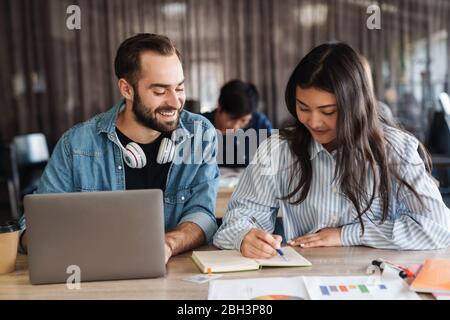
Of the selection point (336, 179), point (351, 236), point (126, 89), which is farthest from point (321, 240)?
point (126, 89)

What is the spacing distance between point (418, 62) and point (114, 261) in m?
5.12

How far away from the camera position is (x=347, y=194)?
1.75 meters

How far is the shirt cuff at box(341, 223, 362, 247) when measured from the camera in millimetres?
1681

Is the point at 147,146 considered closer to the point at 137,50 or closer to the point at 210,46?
the point at 137,50

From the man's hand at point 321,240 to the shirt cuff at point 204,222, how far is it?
10.3 inches

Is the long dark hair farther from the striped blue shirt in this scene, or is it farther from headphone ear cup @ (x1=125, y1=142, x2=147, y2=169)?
headphone ear cup @ (x1=125, y1=142, x2=147, y2=169)

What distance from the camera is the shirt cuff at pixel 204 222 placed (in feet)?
5.82

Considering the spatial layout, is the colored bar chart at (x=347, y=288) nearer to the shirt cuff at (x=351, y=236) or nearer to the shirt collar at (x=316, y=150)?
the shirt cuff at (x=351, y=236)

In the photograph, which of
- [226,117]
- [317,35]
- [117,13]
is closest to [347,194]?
→ [226,117]

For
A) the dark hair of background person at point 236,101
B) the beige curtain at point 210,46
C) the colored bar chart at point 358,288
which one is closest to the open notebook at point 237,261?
the colored bar chart at point 358,288

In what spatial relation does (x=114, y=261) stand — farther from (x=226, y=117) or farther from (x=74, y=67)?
(x=74, y=67)

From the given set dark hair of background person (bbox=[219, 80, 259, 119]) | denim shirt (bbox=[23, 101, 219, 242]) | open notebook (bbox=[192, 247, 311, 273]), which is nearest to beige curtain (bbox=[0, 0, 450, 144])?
dark hair of background person (bbox=[219, 80, 259, 119])

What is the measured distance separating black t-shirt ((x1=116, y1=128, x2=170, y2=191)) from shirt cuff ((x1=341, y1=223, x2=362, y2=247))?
628 mm

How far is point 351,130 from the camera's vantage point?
1.67 meters
